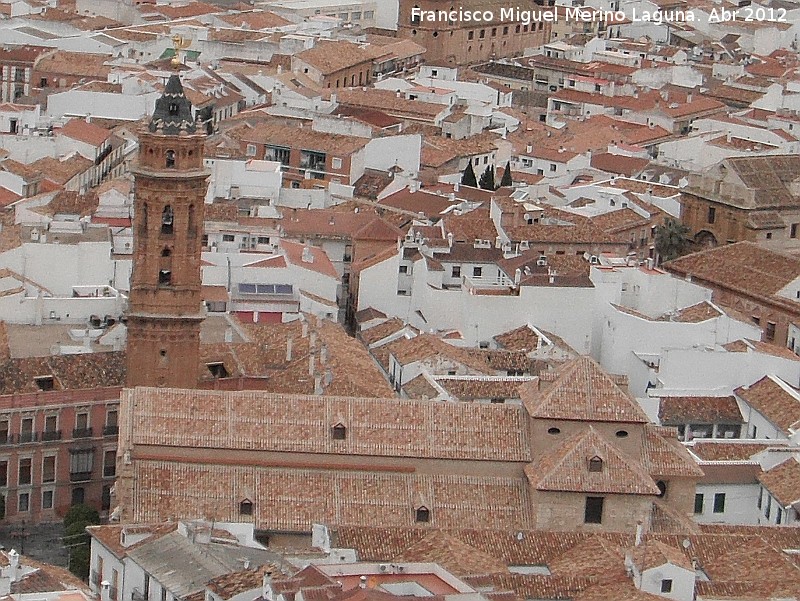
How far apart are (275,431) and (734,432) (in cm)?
1881

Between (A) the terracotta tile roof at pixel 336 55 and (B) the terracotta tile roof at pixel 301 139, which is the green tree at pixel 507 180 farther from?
(A) the terracotta tile roof at pixel 336 55

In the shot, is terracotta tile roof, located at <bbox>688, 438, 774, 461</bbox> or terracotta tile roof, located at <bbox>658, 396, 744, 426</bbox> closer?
terracotta tile roof, located at <bbox>688, 438, 774, 461</bbox>

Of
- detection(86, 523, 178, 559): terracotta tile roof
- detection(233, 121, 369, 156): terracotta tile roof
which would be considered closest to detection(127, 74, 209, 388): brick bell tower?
detection(86, 523, 178, 559): terracotta tile roof

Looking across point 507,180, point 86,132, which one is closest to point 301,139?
point 86,132

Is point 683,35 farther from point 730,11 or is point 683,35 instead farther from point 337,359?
point 337,359

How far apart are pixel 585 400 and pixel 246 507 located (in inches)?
340

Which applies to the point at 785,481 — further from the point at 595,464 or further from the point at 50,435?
the point at 50,435

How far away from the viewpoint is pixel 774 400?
7781cm

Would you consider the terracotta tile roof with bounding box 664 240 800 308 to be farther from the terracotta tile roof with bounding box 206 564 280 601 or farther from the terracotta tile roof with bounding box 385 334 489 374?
the terracotta tile roof with bounding box 206 564 280 601

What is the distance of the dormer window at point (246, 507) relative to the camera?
6297 centimetres

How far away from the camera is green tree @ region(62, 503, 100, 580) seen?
216 ft

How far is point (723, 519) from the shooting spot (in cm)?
7006

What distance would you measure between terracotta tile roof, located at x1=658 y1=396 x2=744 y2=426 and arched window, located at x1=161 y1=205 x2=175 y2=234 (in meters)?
15.7

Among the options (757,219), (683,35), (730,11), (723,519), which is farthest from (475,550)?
(730,11)
